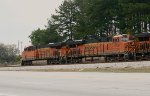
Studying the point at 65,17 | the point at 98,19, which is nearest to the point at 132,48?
the point at 98,19

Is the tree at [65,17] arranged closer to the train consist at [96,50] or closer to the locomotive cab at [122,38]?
the train consist at [96,50]

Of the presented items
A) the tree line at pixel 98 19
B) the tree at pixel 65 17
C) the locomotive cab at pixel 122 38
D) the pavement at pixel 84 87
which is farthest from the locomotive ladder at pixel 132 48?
the tree at pixel 65 17

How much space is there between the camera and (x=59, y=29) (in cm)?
8500

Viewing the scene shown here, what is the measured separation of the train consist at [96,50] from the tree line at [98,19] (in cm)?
1034

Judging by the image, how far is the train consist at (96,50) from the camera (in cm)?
4019

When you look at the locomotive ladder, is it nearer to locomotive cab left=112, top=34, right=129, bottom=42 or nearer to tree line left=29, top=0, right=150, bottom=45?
locomotive cab left=112, top=34, right=129, bottom=42

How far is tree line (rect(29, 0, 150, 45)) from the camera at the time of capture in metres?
62.5

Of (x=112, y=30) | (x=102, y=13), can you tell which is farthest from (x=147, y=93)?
(x=112, y=30)

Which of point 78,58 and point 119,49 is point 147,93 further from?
point 78,58

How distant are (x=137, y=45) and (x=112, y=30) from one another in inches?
1288

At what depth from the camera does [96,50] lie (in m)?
44.7

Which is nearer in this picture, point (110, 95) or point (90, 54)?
point (110, 95)

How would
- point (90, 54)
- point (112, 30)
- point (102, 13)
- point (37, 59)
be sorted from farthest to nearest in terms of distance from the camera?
1. point (112, 30)
2. point (102, 13)
3. point (37, 59)
4. point (90, 54)

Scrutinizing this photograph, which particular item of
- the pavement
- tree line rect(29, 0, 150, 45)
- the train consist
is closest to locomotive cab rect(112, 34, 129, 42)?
the train consist
